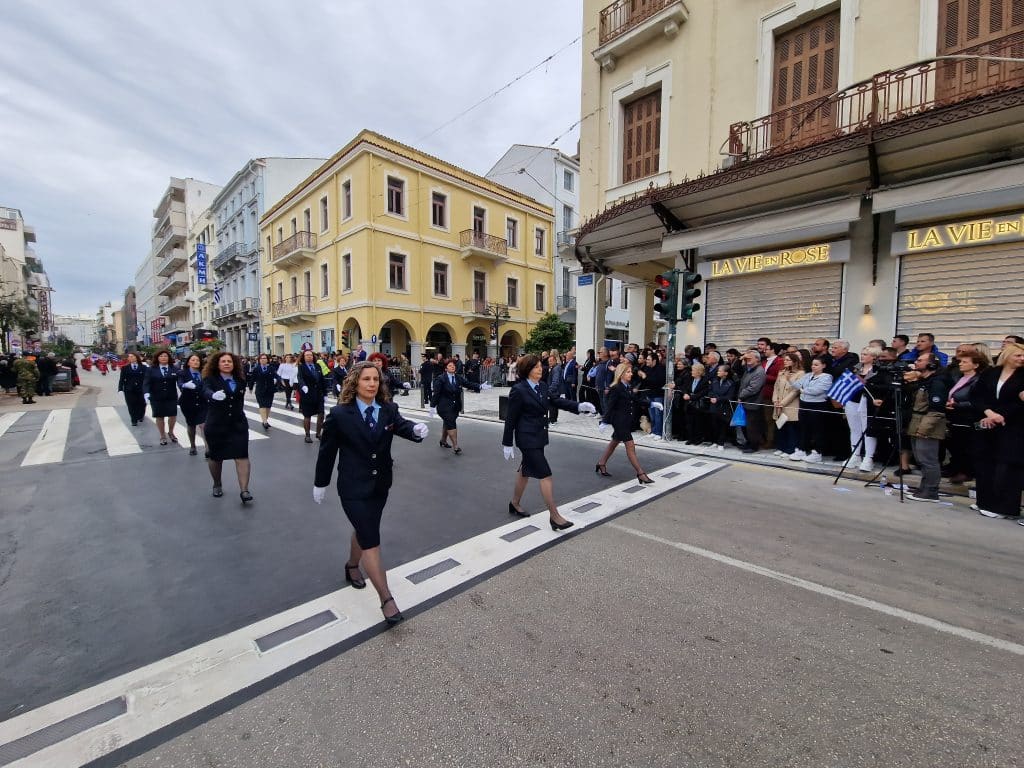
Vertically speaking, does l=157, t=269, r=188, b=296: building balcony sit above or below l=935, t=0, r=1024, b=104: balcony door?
above

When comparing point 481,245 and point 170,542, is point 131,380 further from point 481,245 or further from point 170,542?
point 481,245

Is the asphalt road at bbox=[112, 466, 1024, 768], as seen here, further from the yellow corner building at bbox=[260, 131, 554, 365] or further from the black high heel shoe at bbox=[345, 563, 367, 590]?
the yellow corner building at bbox=[260, 131, 554, 365]

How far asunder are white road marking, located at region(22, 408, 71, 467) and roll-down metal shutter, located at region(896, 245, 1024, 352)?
50.3ft

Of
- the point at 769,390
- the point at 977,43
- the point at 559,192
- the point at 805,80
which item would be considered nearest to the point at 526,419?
the point at 769,390

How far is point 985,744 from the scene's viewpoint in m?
2.06

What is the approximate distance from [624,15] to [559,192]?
20.7 metres

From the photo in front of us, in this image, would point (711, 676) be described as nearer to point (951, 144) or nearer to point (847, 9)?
point (951, 144)

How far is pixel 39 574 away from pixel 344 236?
23.9 meters

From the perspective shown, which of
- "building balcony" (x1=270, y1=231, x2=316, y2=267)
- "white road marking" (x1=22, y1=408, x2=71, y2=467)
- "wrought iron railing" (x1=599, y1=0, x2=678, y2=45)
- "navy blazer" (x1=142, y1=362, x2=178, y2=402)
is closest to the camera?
"white road marking" (x1=22, y1=408, x2=71, y2=467)

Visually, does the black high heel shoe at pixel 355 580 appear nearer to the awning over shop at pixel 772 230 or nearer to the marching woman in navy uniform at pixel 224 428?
the marching woman in navy uniform at pixel 224 428

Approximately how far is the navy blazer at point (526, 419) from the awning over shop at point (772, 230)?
7466 mm

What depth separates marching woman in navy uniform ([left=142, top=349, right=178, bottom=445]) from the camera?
8.83 meters

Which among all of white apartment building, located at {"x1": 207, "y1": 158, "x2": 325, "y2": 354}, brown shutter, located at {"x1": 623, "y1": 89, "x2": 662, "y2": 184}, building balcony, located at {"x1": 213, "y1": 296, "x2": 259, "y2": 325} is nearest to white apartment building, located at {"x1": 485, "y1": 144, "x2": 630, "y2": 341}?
white apartment building, located at {"x1": 207, "y1": 158, "x2": 325, "y2": 354}

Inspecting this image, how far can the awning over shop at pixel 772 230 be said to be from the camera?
8.75 meters
